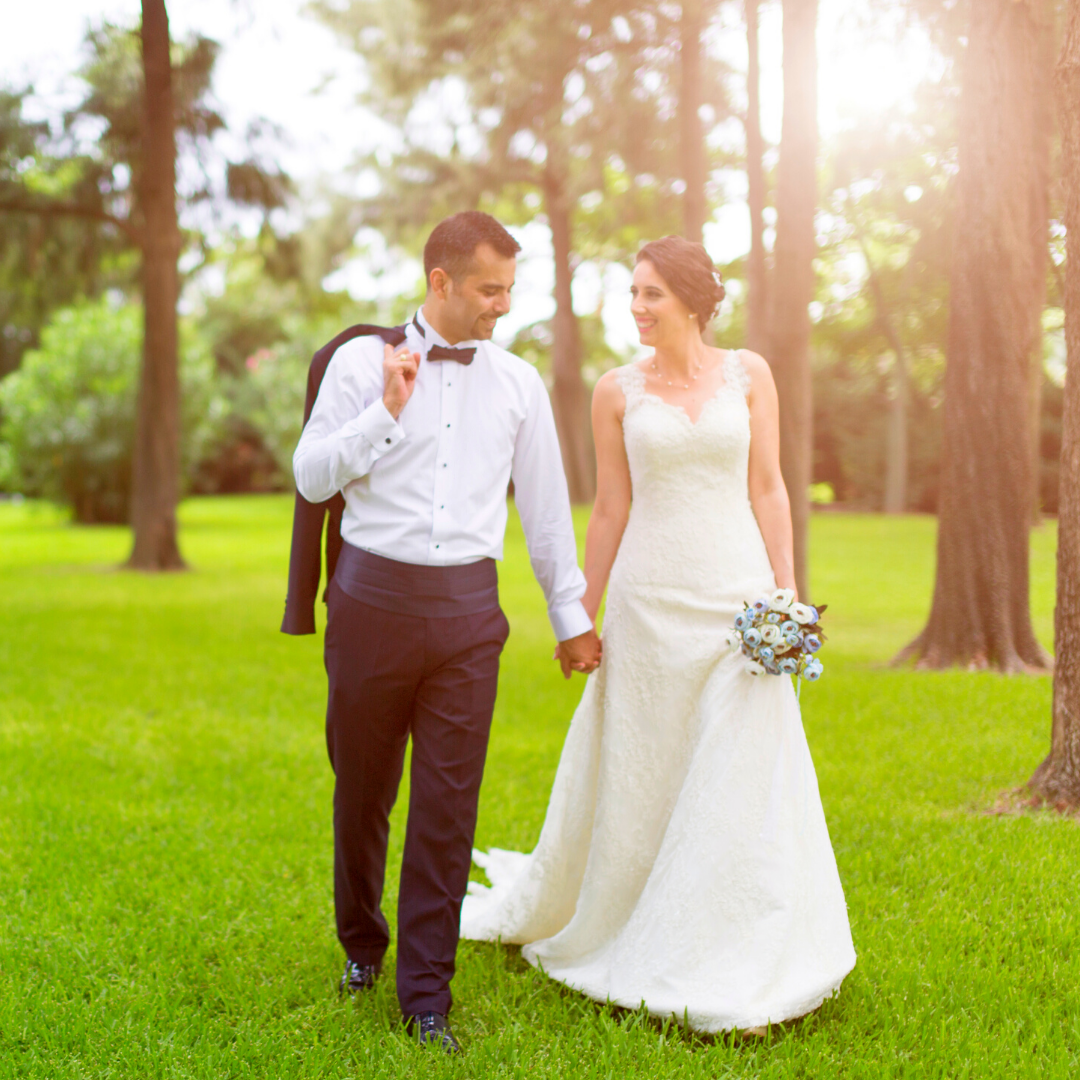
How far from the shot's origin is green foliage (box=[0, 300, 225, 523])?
2630 cm

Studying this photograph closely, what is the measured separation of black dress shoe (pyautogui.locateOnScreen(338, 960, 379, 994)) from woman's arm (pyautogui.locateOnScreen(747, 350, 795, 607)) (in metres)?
1.79

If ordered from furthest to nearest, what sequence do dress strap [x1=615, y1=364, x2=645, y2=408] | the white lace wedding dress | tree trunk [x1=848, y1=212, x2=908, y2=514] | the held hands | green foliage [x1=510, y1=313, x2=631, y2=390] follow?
1. green foliage [x1=510, y1=313, x2=631, y2=390]
2. tree trunk [x1=848, y1=212, x2=908, y2=514]
3. dress strap [x1=615, y1=364, x2=645, y2=408]
4. the white lace wedding dress
5. the held hands

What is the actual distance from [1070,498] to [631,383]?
2.27 meters

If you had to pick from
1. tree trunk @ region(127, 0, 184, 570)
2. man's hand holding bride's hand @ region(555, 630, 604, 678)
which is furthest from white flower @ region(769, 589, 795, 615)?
A: tree trunk @ region(127, 0, 184, 570)

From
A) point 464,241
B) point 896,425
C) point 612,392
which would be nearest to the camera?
point 464,241

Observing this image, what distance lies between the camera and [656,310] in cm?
375

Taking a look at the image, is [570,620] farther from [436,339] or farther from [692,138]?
[692,138]

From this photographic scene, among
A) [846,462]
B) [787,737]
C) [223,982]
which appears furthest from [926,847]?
[846,462]

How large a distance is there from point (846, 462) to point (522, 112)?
11557 mm

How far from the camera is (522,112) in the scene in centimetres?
1794

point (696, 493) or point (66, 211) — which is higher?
point (66, 211)

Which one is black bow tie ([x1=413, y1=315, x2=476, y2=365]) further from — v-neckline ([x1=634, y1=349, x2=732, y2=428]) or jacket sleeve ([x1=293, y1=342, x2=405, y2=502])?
v-neckline ([x1=634, y1=349, x2=732, y2=428])

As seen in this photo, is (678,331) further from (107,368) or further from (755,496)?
(107,368)

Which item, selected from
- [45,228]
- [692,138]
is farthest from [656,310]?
[45,228]
